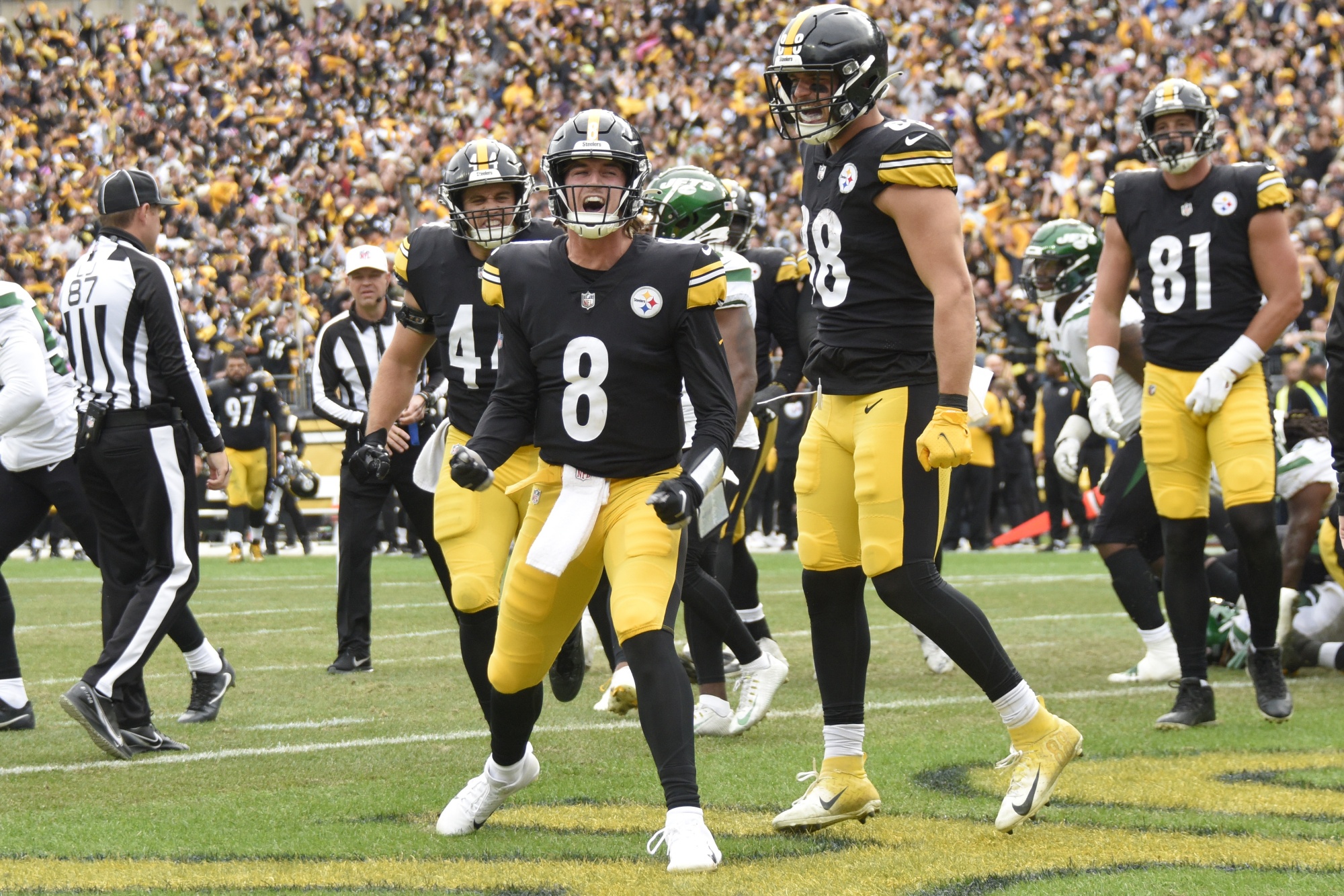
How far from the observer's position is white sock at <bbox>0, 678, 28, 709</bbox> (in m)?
6.22

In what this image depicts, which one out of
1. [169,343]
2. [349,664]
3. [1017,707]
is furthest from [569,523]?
[349,664]

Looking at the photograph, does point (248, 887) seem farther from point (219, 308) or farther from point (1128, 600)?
point (219, 308)

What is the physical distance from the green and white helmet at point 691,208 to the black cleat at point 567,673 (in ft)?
5.17

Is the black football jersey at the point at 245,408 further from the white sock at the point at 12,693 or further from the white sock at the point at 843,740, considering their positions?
the white sock at the point at 843,740

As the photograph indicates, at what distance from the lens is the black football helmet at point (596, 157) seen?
12.8ft

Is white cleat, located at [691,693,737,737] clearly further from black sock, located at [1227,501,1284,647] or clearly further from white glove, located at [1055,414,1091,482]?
white glove, located at [1055,414,1091,482]

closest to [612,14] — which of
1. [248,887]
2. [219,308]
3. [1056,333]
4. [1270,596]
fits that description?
[219,308]

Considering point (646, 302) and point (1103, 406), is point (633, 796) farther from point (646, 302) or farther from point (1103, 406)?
point (1103, 406)

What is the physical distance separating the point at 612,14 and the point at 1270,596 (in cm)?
2178

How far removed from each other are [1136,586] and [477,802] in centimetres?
348

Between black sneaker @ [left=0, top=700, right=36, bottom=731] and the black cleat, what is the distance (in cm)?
205

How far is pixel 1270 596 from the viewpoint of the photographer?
5.66 m

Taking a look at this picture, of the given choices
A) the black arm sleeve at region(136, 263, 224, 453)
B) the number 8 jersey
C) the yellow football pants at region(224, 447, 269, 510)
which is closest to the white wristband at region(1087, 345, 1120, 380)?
the number 8 jersey

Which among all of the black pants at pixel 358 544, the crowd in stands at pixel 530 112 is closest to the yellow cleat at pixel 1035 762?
the black pants at pixel 358 544
